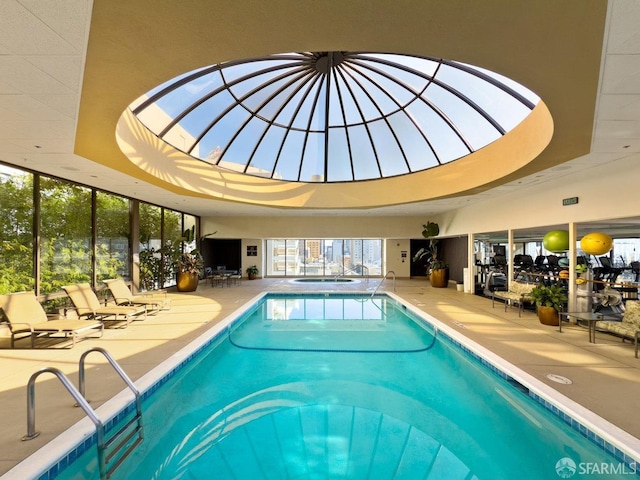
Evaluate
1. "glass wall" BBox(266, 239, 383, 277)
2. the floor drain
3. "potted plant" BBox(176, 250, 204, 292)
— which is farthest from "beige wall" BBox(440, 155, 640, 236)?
"potted plant" BBox(176, 250, 204, 292)

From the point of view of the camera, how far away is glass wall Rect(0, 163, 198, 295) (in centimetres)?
713

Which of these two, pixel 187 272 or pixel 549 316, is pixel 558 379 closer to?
pixel 549 316

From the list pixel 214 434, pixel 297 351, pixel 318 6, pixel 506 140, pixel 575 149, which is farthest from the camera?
pixel 506 140

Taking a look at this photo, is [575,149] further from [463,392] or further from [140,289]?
[140,289]

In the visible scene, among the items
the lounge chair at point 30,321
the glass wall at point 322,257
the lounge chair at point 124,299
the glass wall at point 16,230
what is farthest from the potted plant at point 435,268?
the glass wall at point 16,230

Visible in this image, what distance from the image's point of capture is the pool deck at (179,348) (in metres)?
3.56

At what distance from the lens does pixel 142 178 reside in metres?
8.76

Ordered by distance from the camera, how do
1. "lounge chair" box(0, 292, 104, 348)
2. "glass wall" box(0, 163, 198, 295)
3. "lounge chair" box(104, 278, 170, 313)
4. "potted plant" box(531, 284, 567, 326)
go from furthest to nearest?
"lounge chair" box(104, 278, 170, 313) < "potted plant" box(531, 284, 567, 326) < "glass wall" box(0, 163, 198, 295) < "lounge chair" box(0, 292, 104, 348)

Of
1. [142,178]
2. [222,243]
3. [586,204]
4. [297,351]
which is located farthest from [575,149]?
[222,243]

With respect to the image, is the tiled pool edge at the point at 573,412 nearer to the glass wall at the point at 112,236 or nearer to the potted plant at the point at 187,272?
the glass wall at the point at 112,236

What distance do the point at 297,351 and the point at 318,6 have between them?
603 cm

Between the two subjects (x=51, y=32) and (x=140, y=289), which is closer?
(x=51, y=32)

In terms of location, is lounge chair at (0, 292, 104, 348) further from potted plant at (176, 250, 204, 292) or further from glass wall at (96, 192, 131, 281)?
potted plant at (176, 250, 204, 292)

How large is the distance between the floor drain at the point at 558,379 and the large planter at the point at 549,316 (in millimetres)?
3750
